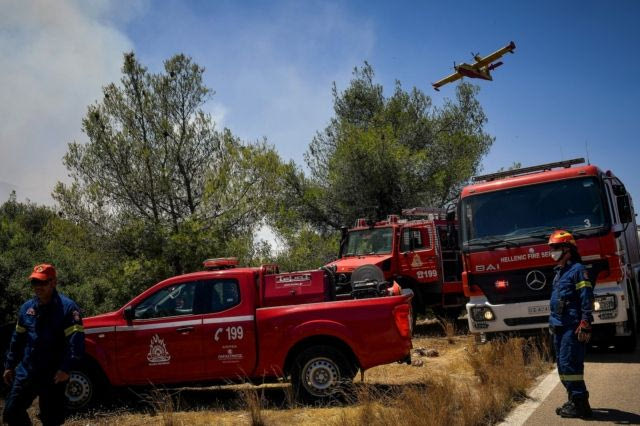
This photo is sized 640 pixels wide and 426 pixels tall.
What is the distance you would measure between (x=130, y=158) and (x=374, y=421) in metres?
11.6

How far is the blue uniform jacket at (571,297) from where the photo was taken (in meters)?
5.32

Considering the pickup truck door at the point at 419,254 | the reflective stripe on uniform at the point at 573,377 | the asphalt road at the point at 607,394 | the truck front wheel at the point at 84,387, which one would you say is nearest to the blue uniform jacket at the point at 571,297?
the reflective stripe on uniform at the point at 573,377

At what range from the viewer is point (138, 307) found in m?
7.04

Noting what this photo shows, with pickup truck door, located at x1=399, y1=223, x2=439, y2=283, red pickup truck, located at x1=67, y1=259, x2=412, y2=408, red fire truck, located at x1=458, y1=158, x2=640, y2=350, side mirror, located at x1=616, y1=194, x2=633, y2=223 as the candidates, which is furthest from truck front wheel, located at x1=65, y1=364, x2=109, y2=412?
side mirror, located at x1=616, y1=194, x2=633, y2=223

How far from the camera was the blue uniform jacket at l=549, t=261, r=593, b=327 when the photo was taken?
5316 millimetres

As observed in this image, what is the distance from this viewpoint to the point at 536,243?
812 cm

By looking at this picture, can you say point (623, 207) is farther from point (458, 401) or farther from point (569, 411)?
point (458, 401)

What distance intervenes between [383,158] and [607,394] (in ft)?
45.7

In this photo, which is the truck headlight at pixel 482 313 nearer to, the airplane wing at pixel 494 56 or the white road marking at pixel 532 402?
the white road marking at pixel 532 402

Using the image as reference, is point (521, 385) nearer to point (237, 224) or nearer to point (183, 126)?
point (237, 224)

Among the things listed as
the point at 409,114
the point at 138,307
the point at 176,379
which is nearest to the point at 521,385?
the point at 176,379

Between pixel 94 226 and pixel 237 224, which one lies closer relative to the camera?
Result: pixel 94 226

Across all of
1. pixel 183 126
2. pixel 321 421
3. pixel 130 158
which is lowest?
pixel 321 421

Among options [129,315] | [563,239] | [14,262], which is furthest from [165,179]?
[563,239]
